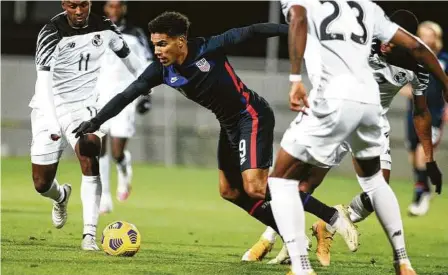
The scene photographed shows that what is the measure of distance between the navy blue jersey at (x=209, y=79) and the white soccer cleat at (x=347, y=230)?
1.16 m

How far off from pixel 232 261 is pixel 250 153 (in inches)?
45.6

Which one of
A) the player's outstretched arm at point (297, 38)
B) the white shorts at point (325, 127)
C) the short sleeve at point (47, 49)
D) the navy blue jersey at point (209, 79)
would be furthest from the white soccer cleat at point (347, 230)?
the short sleeve at point (47, 49)

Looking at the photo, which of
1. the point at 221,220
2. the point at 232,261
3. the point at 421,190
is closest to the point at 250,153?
the point at 232,261

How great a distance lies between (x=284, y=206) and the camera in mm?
7414

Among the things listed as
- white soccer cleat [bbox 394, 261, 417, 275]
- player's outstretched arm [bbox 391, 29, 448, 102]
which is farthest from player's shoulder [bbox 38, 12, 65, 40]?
white soccer cleat [bbox 394, 261, 417, 275]

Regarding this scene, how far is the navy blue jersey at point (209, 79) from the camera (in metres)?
8.55

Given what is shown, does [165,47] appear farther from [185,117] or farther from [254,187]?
[185,117]

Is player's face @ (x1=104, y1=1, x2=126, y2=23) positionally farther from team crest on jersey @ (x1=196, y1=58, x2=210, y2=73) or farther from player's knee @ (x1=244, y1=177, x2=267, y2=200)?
player's knee @ (x1=244, y1=177, x2=267, y2=200)

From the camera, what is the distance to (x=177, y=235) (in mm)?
Result: 11719

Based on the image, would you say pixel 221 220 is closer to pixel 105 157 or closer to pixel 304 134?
pixel 105 157

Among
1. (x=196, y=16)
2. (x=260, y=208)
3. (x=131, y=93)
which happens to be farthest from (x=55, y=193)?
(x=196, y=16)

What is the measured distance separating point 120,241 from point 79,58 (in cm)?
221

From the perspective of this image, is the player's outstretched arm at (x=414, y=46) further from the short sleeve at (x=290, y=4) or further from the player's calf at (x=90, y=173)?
the player's calf at (x=90, y=173)

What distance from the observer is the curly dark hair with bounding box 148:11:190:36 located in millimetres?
8516
